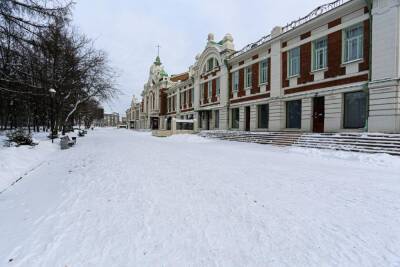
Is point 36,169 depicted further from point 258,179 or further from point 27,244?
point 258,179

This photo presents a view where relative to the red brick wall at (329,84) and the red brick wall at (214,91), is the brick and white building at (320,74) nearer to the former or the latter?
the red brick wall at (329,84)

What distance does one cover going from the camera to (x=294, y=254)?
9.26 ft

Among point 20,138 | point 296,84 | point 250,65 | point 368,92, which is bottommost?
point 20,138

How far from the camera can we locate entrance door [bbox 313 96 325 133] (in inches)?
635

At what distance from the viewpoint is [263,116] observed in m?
21.6

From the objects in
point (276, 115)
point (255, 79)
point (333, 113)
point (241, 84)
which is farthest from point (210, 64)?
point (333, 113)

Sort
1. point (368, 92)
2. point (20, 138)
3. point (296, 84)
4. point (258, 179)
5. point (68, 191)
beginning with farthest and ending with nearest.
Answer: point (296, 84)
point (368, 92)
point (20, 138)
point (258, 179)
point (68, 191)

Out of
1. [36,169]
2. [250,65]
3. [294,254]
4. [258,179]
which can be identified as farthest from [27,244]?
[250,65]

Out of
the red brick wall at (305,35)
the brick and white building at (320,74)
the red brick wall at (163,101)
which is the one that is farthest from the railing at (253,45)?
the red brick wall at (163,101)

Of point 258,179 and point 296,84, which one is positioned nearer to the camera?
point 258,179

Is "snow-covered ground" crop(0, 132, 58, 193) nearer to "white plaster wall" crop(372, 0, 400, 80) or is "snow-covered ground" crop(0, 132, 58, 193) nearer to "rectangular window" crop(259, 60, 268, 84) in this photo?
"white plaster wall" crop(372, 0, 400, 80)

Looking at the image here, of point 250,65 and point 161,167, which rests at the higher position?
point 250,65

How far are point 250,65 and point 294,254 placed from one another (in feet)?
71.4

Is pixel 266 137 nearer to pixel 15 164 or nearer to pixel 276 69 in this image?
pixel 276 69
